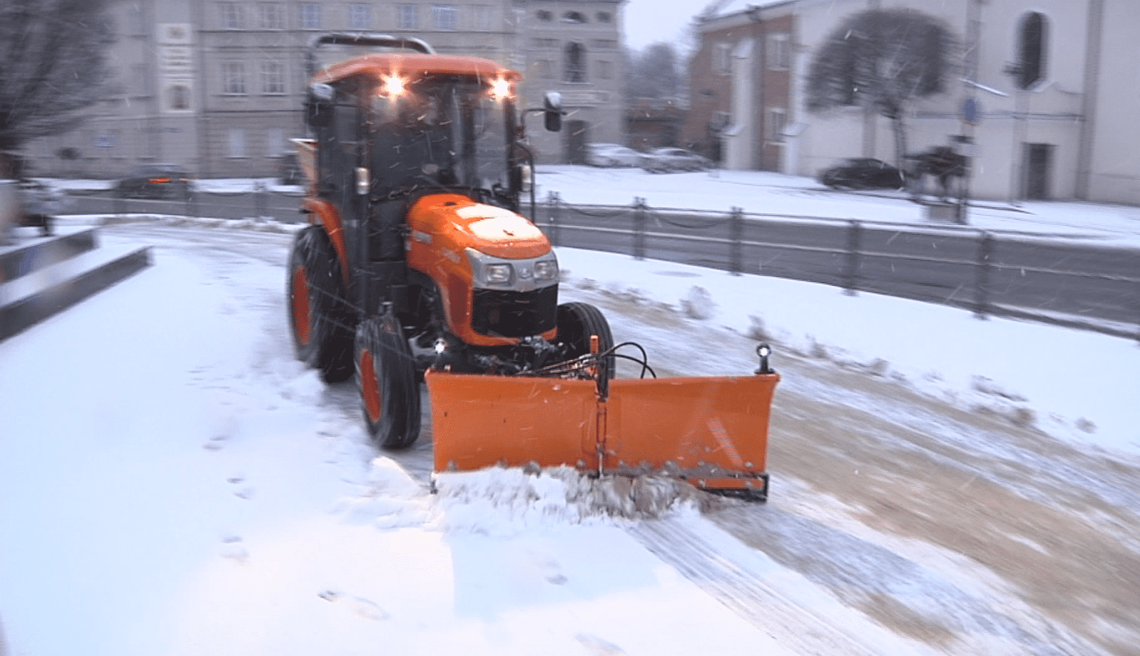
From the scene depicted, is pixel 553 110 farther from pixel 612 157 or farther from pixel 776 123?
pixel 776 123

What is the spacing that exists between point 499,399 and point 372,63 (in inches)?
110

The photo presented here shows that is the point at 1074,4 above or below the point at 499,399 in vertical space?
above

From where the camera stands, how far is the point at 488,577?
4.83 m

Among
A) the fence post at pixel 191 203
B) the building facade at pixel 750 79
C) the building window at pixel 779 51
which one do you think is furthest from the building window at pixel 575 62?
the fence post at pixel 191 203

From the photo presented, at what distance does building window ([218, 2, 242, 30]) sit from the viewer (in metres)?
46.1

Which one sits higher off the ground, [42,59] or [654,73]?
[654,73]

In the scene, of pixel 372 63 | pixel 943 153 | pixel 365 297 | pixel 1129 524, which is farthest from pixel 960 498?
pixel 943 153

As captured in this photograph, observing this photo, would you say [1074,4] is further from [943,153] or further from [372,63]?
[372,63]

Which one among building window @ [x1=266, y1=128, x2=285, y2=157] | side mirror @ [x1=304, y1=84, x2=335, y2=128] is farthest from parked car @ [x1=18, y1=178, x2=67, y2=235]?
building window @ [x1=266, y1=128, x2=285, y2=157]

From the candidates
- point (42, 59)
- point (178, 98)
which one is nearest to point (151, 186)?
point (178, 98)

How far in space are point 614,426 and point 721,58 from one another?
161ft

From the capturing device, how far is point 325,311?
25.8ft

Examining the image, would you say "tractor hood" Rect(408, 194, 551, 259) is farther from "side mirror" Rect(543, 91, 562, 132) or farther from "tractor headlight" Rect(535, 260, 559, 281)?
"side mirror" Rect(543, 91, 562, 132)

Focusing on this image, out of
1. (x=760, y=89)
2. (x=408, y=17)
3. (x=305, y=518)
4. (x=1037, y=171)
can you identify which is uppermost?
(x=408, y=17)
